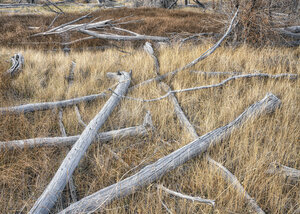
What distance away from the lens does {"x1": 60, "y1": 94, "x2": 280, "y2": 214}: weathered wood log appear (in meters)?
1.62

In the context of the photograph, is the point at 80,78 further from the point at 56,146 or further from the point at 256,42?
the point at 256,42

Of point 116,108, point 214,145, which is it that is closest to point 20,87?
point 116,108

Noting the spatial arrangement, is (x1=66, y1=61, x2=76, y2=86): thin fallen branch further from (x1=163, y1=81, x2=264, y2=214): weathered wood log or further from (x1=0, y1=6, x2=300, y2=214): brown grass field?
(x1=163, y1=81, x2=264, y2=214): weathered wood log

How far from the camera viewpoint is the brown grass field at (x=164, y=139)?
1.78 meters

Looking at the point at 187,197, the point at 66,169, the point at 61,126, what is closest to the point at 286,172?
the point at 187,197

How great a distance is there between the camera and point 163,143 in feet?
8.10

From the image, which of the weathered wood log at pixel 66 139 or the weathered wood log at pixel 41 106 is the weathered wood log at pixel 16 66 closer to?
the weathered wood log at pixel 41 106

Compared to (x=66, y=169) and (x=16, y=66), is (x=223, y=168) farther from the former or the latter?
(x=16, y=66)

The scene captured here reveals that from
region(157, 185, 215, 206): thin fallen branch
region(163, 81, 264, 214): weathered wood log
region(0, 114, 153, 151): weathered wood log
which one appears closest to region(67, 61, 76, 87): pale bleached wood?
region(0, 114, 153, 151): weathered wood log

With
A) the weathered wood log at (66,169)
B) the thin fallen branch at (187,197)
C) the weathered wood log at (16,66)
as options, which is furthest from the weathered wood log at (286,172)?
the weathered wood log at (16,66)

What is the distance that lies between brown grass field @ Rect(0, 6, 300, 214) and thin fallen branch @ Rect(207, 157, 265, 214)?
5cm

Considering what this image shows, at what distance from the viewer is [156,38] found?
661 centimetres

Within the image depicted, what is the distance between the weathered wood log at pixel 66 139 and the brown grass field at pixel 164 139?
0.22 feet

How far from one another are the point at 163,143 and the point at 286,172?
1261 mm
